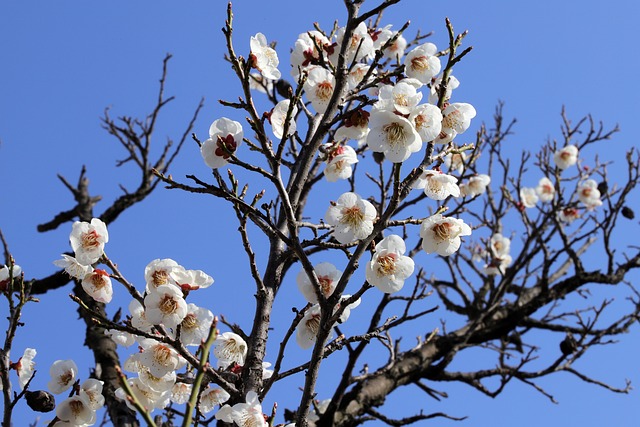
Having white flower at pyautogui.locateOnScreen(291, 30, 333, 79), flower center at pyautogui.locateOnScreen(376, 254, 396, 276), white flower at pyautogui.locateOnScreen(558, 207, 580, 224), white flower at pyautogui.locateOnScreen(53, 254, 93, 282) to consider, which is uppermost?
white flower at pyautogui.locateOnScreen(558, 207, 580, 224)

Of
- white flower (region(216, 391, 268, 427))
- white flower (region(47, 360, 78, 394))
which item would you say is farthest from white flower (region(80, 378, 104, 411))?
white flower (region(216, 391, 268, 427))

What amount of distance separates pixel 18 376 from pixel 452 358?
2938mm

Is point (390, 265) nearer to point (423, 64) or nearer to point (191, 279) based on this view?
point (191, 279)

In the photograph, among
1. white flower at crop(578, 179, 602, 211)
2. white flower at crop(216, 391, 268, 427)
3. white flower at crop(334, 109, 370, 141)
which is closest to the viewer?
white flower at crop(216, 391, 268, 427)

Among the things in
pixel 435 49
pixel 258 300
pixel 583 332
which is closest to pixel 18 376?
pixel 258 300

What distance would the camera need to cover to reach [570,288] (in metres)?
5.49

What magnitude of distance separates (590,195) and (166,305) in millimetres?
5476

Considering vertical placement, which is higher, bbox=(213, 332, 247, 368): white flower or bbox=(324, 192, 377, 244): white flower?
bbox=(324, 192, 377, 244): white flower

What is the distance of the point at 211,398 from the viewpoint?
8.59ft

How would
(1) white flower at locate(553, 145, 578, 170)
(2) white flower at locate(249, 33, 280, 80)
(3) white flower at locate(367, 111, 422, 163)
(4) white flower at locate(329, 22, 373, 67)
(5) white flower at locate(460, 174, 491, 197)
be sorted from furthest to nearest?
(1) white flower at locate(553, 145, 578, 170) < (5) white flower at locate(460, 174, 491, 197) < (4) white flower at locate(329, 22, 373, 67) < (2) white flower at locate(249, 33, 280, 80) < (3) white flower at locate(367, 111, 422, 163)

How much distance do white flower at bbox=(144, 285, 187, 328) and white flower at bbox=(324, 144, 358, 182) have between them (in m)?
0.85

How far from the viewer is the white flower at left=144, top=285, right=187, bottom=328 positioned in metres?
2.14

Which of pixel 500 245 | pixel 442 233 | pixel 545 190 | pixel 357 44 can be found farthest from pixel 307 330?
pixel 545 190

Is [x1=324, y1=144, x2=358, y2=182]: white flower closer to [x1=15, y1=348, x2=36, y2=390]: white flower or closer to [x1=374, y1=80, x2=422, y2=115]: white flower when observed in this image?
[x1=374, y1=80, x2=422, y2=115]: white flower
